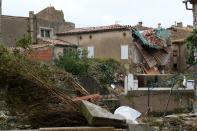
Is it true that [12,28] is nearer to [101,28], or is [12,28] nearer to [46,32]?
[46,32]

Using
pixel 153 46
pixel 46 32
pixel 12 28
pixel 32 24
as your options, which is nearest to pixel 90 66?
pixel 153 46

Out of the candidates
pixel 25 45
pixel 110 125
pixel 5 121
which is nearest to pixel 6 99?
pixel 5 121

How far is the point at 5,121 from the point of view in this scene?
7.71 meters

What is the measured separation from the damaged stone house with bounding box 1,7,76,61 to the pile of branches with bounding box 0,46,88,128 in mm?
27414

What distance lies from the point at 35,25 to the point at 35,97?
35.5 meters

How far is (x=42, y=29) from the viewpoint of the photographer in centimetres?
4441

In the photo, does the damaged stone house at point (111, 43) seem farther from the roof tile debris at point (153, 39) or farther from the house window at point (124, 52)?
the roof tile debris at point (153, 39)

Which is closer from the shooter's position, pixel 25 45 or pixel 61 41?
pixel 25 45

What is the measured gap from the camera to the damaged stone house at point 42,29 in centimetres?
3766

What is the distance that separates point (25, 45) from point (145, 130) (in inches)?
171

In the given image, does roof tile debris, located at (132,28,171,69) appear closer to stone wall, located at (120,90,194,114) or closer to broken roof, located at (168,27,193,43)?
broken roof, located at (168,27,193,43)

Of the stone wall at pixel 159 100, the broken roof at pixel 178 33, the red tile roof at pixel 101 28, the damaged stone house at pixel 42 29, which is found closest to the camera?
the stone wall at pixel 159 100

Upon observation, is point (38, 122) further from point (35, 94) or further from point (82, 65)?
point (82, 65)

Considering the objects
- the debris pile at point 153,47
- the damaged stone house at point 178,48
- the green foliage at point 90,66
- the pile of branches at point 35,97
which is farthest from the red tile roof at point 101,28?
the pile of branches at point 35,97
